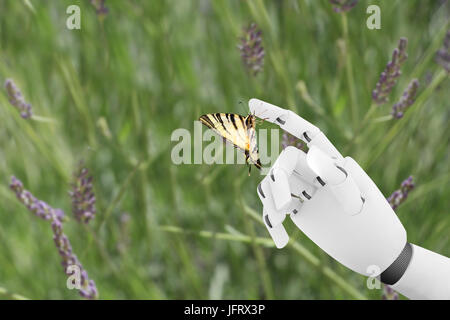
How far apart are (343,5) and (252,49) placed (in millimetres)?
134

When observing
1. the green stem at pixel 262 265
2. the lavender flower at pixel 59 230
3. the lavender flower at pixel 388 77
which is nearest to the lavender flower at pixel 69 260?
the lavender flower at pixel 59 230

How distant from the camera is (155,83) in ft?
2.17

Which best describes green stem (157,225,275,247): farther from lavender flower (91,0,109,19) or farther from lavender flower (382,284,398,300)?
lavender flower (91,0,109,19)

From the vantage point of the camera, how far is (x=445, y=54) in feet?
2.15

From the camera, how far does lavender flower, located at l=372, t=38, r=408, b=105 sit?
2.06 feet

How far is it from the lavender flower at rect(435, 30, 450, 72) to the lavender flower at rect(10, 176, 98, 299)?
0.56 metres

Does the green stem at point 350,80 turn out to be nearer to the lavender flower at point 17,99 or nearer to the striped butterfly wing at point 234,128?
the striped butterfly wing at point 234,128

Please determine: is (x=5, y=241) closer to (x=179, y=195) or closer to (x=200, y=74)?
(x=179, y=195)

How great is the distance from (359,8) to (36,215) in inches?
20.6

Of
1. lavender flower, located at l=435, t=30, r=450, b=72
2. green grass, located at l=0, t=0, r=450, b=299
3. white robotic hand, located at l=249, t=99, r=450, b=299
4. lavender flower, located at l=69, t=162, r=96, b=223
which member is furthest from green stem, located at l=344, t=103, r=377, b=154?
lavender flower, located at l=69, t=162, r=96, b=223

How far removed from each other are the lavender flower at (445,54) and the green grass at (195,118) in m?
0.01

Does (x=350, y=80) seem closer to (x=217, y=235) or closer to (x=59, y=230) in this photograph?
(x=217, y=235)

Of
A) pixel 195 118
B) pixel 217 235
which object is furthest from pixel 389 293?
pixel 195 118

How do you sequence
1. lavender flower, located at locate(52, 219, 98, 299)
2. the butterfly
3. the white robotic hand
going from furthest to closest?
lavender flower, located at locate(52, 219, 98, 299) → the butterfly → the white robotic hand
